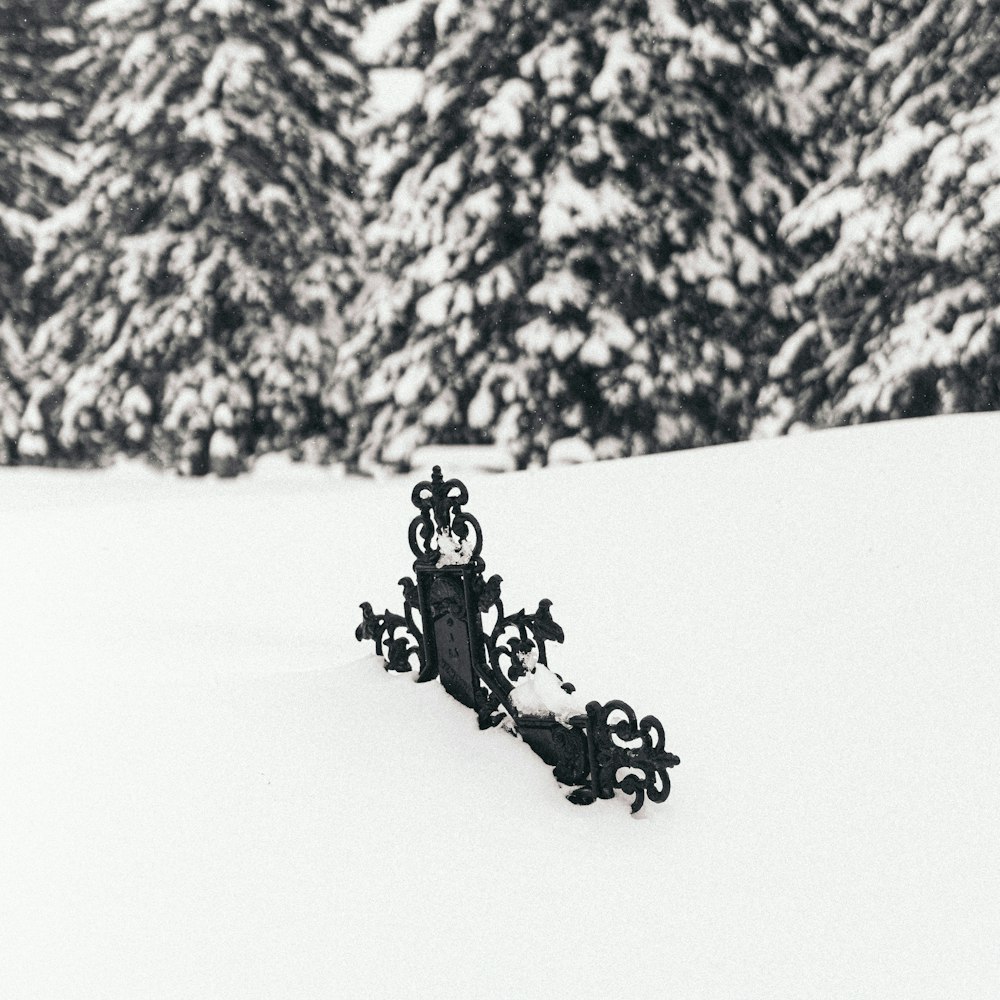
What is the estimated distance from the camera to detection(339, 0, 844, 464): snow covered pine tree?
30.8 ft

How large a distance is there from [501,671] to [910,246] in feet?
19.6

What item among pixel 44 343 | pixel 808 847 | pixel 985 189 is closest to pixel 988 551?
pixel 808 847

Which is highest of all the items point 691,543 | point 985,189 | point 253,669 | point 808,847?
point 985,189

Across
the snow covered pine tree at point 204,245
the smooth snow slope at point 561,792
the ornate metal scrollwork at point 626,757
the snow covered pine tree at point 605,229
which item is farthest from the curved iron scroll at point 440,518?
the snow covered pine tree at point 204,245

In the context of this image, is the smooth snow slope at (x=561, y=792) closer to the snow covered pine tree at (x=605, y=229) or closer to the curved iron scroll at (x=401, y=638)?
the curved iron scroll at (x=401, y=638)

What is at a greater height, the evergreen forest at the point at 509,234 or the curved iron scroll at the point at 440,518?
the evergreen forest at the point at 509,234

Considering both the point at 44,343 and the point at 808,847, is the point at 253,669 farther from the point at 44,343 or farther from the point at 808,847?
the point at 44,343

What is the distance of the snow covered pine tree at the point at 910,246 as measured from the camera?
25.5 feet

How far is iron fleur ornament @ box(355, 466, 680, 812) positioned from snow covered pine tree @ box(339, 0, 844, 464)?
5671mm

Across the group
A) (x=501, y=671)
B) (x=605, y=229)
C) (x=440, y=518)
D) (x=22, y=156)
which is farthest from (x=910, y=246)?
(x=22, y=156)

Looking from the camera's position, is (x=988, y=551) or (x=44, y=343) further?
(x=44, y=343)

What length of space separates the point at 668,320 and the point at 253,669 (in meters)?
6.20

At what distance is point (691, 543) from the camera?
518 centimetres

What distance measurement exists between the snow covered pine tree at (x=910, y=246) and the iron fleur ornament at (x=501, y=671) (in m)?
5.34
